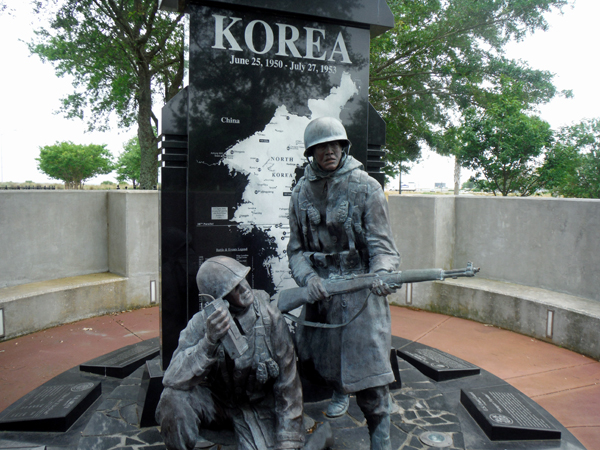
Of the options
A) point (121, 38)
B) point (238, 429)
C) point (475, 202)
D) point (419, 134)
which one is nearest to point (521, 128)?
point (419, 134)

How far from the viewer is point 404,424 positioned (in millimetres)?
3607

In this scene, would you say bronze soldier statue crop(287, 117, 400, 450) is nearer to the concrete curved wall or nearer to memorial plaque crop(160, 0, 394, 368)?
memorial plaque crop(160, 0, 394, 368)

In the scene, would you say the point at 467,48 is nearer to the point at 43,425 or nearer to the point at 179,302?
the point at 179,302

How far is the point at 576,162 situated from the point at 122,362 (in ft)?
56.1

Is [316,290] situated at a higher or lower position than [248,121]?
lower

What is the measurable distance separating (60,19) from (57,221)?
23.3ft

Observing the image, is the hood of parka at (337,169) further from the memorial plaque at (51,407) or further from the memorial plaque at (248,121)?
the memorial plaque at (51,407)

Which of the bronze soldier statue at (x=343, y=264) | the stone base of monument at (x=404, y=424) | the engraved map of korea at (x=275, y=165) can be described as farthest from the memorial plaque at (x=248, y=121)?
the bronze soldier statue at (x=343, y=264)

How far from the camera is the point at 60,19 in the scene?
11.7m

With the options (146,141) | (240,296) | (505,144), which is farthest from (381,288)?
(505,144)

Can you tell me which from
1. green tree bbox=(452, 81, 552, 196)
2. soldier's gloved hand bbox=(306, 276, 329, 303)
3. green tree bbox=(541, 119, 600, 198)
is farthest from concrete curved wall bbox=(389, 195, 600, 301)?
green tree bbox=(541, 119, 600, 198)

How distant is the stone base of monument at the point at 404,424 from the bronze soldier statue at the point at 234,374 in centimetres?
24

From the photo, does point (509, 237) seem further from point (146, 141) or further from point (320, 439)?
point (146, 141)

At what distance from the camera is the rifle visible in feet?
8.72
